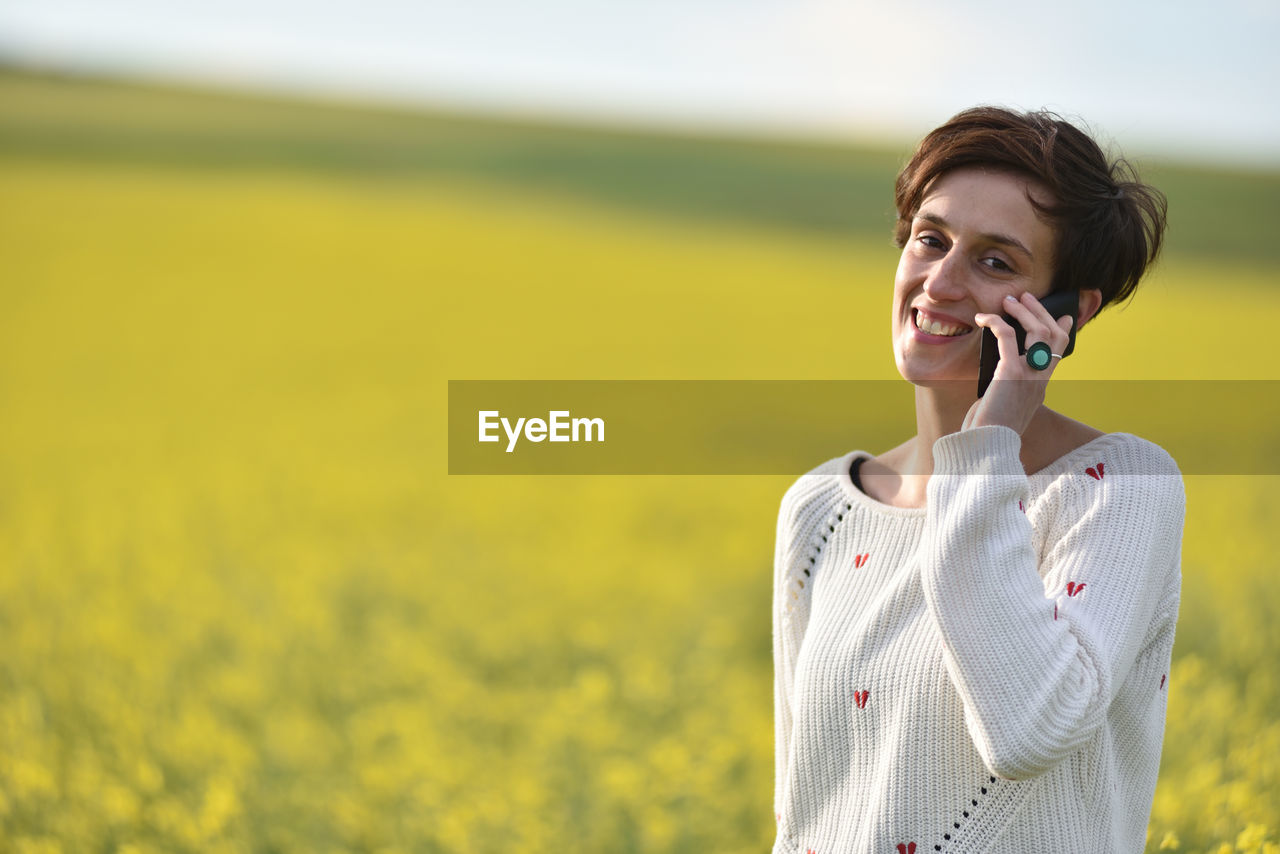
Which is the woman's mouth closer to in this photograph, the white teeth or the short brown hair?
the white teeth

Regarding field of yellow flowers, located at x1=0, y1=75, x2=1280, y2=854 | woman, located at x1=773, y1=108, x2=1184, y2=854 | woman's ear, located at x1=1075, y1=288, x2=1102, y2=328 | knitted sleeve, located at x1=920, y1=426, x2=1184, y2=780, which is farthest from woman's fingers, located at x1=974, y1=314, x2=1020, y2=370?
field of yellow flowers, located at x1=0, y1=75, x2=1280, y2=854

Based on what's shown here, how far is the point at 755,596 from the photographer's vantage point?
654 cm

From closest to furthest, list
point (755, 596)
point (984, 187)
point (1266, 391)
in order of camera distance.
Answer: point (984, 187), point (755, 596), point (1266, 391)

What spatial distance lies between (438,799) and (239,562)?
3211 millimetres

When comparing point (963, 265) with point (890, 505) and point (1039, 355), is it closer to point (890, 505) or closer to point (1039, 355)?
point (1039, 355)

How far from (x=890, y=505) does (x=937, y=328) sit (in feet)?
1.15

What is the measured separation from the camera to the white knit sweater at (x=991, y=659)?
1597 millimetres

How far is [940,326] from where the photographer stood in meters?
1.88

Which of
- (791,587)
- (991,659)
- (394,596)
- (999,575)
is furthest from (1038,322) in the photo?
(394,596)

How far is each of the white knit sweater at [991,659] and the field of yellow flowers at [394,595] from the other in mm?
1205

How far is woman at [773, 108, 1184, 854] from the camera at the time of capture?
5.28 feet

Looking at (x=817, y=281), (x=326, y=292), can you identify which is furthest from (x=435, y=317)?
(x=817, y=281)

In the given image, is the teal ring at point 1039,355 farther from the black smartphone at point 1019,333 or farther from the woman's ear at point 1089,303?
the woman's ear at point 1089,303

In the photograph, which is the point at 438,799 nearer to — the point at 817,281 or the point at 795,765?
the point at 795,765
